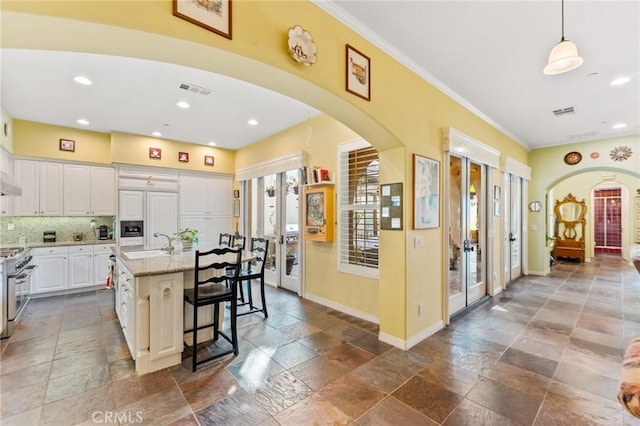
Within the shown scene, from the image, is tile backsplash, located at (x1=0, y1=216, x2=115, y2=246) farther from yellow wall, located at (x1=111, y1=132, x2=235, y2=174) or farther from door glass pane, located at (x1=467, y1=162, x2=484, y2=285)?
door glass pane, located at (x1=467, y1=162, x2=484, y2=285)

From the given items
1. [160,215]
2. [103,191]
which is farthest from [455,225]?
[103,191]

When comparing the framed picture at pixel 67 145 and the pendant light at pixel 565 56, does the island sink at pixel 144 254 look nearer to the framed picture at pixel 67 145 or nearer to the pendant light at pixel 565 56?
the framed picture at pixel 67 145

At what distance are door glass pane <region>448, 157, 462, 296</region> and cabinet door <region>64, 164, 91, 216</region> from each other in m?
6.43

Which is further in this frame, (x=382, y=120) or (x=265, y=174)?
(x=265, y=174)

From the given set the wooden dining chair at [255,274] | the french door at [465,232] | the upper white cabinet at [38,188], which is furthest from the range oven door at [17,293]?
the french door at [465,232]

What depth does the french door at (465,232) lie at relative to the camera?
4109mm

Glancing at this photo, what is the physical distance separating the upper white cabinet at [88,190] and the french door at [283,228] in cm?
300

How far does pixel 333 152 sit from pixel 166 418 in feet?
11.5

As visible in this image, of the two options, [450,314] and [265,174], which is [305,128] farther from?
[450,314]

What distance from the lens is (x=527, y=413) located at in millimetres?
1999

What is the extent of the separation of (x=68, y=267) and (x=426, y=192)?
5.98 m

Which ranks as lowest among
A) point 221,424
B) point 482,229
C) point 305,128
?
point 221,424

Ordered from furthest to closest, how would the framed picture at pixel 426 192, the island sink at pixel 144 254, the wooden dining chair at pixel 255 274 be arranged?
the wooden dining chair at pixel 255 274 → the island sink at pixel 144 254 → the framed picture at pixel 426 192

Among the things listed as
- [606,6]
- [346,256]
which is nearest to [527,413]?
Result: [346,256]
